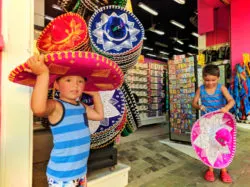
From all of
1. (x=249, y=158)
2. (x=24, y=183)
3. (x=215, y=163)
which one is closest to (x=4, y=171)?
(x=24, y=183)

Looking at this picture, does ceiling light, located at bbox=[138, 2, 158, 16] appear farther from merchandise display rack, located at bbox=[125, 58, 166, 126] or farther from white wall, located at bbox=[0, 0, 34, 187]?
white wall, located at bbox=[0, 0, 34, 187]

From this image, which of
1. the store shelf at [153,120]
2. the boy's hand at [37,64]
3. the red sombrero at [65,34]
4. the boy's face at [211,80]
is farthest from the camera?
the store shelf at [153,120]

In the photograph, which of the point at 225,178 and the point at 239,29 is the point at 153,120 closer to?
the point at 239,29

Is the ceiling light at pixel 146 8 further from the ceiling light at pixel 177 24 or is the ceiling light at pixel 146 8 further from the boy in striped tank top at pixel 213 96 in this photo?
the boy in striped tank top at pixel 213 96

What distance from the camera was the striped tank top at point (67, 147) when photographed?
3.37 ft

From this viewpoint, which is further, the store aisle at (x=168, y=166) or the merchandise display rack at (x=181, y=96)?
the merchandise display rack at (x=181, y=96)

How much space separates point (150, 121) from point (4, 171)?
4.85m

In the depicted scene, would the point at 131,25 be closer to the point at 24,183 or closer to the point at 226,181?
the point at 24,183

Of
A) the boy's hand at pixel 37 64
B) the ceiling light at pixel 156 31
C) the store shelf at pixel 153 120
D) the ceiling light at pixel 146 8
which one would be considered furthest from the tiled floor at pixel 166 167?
the ceiling light at pixel 156 31

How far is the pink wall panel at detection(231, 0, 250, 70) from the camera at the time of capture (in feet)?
15.9

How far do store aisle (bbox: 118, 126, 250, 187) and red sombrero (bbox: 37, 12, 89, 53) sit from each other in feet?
4.12

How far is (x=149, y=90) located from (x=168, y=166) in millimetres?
3452

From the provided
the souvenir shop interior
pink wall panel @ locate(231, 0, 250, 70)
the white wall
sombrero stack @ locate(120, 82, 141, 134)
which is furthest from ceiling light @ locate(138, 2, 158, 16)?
the white wall

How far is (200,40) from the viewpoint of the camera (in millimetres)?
5895
